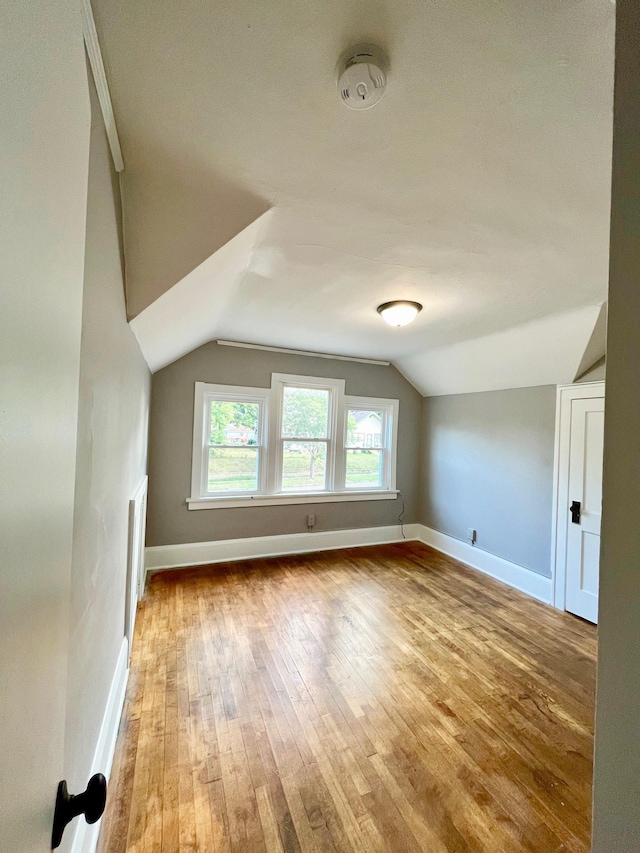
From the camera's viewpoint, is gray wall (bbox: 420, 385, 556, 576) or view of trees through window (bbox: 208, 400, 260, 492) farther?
view of trees through window (bbox: 208, 400, 260, 492)

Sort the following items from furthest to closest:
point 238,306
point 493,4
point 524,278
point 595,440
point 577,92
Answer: point 595,440
point 238,306
point 524,278
point 577,92
point 493,4

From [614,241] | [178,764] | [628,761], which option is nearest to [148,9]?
[614,241]

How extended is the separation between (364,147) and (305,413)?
323cm

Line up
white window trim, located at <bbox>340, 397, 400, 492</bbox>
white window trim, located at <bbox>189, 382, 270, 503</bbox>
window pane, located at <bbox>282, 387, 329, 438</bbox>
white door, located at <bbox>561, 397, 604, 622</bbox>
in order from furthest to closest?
white window trim, located at <bbox>340, 397, 400, 492</bbox>
window pane, located at <bbox>282, 387, 329, 438</bbox>
white window trim, located at <bbox>189, 382, 270, 503</bbox>
white door, located at <bbox>561, 397, 604, 622</bbox>

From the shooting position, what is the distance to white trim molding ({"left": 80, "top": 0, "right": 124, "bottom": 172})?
0.76 metres

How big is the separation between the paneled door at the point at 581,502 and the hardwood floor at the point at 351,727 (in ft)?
0.87

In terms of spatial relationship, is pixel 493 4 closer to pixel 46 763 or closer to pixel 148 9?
pixel 148 9

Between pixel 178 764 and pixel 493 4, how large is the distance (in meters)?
2.70

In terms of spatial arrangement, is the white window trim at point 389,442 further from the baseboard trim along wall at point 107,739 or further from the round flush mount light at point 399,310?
the baseboard trim along wall at point 107,739

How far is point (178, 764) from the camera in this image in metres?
1.52

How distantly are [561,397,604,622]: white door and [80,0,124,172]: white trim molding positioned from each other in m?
3.52

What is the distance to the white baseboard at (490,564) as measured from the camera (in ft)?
10.8

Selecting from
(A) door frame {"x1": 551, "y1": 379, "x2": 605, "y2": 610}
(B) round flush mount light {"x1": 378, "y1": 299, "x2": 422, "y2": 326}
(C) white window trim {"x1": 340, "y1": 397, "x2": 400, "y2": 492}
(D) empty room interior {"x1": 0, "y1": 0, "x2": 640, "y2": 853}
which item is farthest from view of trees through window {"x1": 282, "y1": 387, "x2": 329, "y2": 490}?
(A) door frame {"x1": 551, "y1": 379, "x2": 605, "y2": 610}

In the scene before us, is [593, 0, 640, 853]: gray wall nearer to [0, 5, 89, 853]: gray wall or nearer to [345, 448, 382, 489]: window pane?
[0, 5, 89, 853]: gray wall
